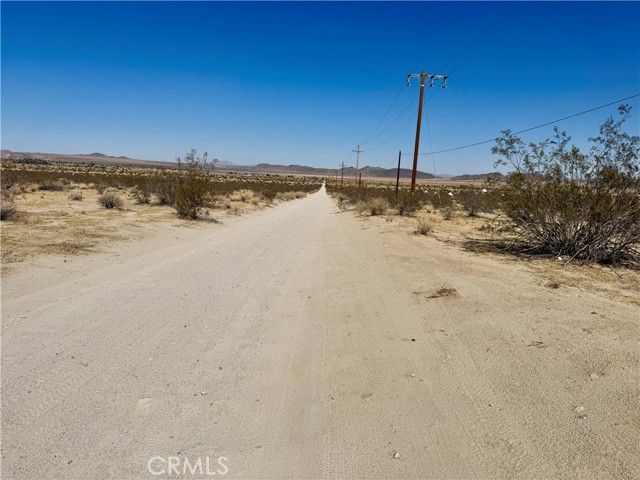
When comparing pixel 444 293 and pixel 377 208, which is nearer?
pixel 444 293

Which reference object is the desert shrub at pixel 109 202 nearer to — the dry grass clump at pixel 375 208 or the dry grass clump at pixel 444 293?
the dry grass clump at pixel 375 208

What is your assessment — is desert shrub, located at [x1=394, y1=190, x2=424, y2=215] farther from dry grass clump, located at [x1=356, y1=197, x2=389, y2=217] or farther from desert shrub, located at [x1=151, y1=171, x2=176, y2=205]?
desert shrub, located at [x1=151, y1=171, x2=176, y2=205]

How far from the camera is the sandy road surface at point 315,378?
2838 mm

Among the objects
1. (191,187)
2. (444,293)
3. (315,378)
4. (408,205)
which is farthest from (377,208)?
(315,378)

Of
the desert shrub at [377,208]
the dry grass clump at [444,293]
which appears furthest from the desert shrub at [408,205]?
the dry grass clump at [444,293]

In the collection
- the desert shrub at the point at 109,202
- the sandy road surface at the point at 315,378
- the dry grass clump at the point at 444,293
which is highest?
the desert shrub at the point at 109,202

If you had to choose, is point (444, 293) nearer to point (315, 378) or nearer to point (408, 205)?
point (315, 378)

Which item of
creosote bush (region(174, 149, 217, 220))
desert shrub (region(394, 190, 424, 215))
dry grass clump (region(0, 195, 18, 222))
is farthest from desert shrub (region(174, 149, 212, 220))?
desert shrub (region(394, 190, 424, 215))

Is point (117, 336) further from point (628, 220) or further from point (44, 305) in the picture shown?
point (628, 220)

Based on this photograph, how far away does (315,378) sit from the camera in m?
4.01

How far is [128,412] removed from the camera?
10.7 ft

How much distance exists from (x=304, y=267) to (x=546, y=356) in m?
5.67

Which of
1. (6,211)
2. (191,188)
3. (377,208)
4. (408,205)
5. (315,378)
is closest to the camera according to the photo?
(315,378)

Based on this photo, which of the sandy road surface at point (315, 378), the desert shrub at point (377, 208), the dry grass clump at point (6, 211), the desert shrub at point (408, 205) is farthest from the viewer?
the desert shrub at point (377, 208)
